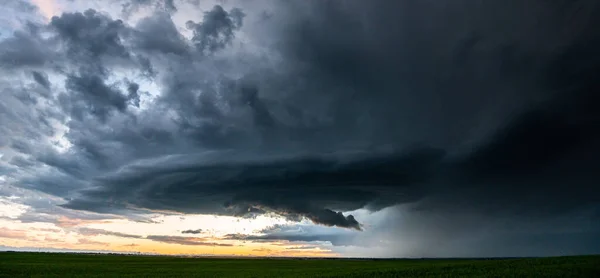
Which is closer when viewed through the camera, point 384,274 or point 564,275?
point 564,275

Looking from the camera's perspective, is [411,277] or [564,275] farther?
[411,277]

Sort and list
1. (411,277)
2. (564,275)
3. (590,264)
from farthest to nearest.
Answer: (411,277) < (590,264) < (564,275)

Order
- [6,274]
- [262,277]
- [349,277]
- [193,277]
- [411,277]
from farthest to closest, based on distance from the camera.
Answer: [6,274] → [193,277] → [262,277] → [349,277] → [411,277]

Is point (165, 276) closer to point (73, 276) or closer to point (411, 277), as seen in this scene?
point (73, 276)

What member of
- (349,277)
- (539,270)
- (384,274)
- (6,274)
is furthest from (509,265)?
(6,274)

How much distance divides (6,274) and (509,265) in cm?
7752

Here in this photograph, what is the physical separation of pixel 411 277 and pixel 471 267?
29.0 ft

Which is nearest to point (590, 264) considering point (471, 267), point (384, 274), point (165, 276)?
point (471, 267)

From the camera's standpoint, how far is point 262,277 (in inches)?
2373

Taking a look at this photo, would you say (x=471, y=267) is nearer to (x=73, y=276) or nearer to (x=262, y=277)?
(x=262, y=277)

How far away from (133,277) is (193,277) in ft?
31.7

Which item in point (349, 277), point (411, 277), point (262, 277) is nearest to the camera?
point (411, 277)

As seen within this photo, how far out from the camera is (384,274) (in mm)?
50531

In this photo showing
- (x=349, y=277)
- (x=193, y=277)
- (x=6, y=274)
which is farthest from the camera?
(x=6, y=274)
